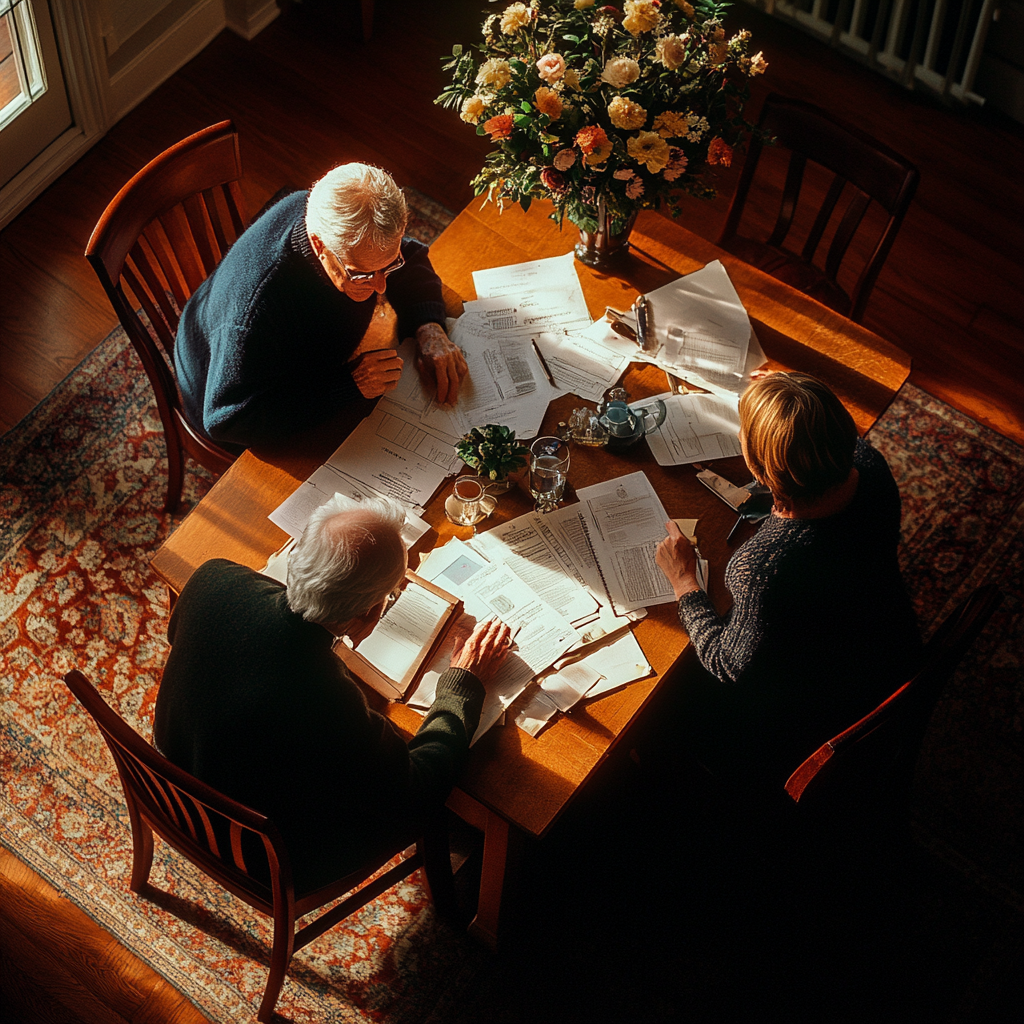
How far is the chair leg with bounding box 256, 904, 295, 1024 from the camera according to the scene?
1836 millimetres

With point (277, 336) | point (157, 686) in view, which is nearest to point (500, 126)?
point (277, 336)

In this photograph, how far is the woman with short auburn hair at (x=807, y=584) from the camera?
5.82 feet

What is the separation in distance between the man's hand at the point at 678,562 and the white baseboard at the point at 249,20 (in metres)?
3.20

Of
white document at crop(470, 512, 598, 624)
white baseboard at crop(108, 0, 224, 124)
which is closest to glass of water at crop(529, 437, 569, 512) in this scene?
white document at crop(470, 512, 598, 624)

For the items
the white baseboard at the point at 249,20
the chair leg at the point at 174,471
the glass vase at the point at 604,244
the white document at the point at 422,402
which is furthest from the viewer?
the white baseboard at the point at 249,20

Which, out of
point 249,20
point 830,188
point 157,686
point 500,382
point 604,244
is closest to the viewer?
point 500,382

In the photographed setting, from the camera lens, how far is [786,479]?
5.85 ft

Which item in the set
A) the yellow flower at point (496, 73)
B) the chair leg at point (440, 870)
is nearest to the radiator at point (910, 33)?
the yellow flower at point (496, 73)

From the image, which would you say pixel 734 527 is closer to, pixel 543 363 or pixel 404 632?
pixel 543 363

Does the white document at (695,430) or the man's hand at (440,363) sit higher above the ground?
the man's hand at (440,363)

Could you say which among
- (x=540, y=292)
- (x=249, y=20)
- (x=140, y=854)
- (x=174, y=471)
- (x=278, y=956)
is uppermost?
(x=249, y=20)

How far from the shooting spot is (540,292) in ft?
7.79

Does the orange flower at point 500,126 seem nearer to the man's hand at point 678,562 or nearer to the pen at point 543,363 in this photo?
the pen at point 543,363

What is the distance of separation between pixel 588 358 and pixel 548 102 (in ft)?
1.90
